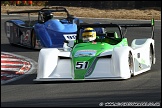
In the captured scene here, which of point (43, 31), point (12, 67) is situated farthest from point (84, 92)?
point (43, 31)

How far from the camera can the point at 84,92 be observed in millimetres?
9836

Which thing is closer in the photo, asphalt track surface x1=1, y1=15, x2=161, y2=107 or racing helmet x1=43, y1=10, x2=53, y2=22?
asphalt track surface x1=1, y1=15, x2=161, y2=107

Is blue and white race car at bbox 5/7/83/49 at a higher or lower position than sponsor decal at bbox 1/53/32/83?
higher

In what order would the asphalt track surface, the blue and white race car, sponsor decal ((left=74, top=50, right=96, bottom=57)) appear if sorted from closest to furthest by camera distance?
the asphalt track surface, sponsor decal ((left=74, top=50, right=96, bottom=57)), the blue and white race car

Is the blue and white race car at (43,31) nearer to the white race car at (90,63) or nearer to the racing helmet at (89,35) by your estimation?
the racing helmet at (89,35)

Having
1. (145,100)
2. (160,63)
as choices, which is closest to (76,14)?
(160,63)

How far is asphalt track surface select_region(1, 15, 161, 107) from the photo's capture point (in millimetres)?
8781

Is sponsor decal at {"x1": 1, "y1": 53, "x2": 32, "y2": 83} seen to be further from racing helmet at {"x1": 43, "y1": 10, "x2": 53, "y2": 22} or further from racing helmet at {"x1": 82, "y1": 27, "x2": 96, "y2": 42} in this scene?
racing helmet at {"x1": 43, "y1": 10, "x2": 53, "y2": 22}

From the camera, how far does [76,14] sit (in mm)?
30797

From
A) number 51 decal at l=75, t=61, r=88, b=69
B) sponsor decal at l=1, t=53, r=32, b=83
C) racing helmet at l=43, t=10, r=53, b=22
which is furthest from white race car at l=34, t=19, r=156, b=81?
racing helmet at l=43, t=10, r=53, b=22

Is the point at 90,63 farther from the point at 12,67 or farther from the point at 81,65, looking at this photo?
the point at 12,67

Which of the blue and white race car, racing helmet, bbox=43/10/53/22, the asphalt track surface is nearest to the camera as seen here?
the asphalt track surface

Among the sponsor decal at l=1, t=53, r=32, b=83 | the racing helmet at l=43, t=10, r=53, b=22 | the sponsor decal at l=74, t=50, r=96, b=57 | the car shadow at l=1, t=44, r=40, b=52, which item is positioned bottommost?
the sponsor decal at l=1, t=53, r=32, b=83

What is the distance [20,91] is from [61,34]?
21.5 feet
